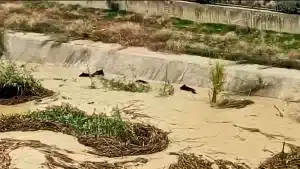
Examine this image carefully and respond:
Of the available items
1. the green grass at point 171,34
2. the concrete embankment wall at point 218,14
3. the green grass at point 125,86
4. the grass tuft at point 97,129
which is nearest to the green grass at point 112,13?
the green grass at point 171,34

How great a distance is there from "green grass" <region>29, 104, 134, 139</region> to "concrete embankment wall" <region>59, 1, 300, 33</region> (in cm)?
399

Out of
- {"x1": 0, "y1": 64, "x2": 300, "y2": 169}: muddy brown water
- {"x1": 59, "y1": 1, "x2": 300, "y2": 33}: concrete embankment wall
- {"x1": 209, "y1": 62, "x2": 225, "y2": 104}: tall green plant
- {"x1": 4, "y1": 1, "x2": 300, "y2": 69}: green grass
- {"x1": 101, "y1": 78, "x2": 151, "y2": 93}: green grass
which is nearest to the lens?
{"x1": 0, "y1": 64, "x2": 300, "y2": 169}: muddy brown water

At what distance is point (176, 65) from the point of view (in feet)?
30.1

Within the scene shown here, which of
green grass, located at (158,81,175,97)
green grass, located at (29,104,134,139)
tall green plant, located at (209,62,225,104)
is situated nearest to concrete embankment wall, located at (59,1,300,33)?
green grass, located at (158,81,175,97)

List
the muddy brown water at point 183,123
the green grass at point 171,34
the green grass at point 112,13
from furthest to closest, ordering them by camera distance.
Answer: the green grass at point 112,13
the green grass at point 171,34
the muddy brown water at point 183,123

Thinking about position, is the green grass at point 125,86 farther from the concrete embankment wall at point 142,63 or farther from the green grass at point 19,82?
the green grass at point 19,82

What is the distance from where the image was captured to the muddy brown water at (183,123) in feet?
21.6

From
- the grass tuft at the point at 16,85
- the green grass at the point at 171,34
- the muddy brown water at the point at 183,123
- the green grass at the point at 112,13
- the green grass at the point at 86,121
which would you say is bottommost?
the muddy brown water at the point at 183,123

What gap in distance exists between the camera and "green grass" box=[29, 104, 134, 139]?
Answer: 688cm

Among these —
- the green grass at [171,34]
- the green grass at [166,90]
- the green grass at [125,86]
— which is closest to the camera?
the green grass at [166,90]

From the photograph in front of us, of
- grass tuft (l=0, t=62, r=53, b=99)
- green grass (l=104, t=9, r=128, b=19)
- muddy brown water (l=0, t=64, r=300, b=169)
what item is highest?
green grass (l=104, t=9, r=128, b=19)

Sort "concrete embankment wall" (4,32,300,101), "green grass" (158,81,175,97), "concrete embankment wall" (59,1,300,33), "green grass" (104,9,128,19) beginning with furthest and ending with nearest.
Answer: "green grass" (104,9,128,19)
"concrete embankment wall" (59,1,300,33)
"green grass" (158,81,175,97)
"concrete embankment wall" (4,32,300,101)

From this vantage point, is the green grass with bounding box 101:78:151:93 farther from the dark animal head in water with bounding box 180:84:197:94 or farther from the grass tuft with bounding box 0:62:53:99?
the grass tuft with bounding box 0:62:53:99

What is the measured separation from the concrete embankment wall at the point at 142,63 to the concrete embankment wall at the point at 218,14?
1.85m
